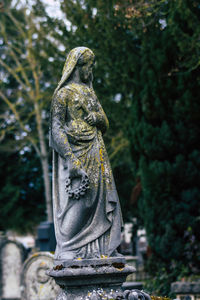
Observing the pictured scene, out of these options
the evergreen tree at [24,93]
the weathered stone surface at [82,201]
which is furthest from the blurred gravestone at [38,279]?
the evergreen tree at [24,93]

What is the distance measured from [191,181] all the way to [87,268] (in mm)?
7368

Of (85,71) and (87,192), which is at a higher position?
(85,71)

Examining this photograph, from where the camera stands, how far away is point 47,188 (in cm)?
2198

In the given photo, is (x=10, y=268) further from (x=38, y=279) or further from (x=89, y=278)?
(x=89, y=278)

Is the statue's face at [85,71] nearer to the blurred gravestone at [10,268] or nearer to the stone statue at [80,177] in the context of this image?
the stone statue at [80,177]

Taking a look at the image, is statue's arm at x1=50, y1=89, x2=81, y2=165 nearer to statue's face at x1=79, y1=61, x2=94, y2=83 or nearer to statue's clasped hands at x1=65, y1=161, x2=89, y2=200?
statue's clasped hands at x1=65, y1=161, x2=89, y2=200

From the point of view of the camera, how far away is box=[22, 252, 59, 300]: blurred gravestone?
25.9ft

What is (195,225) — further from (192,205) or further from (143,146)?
(143,146)

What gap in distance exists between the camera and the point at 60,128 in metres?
5.34

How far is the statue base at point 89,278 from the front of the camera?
192 inches

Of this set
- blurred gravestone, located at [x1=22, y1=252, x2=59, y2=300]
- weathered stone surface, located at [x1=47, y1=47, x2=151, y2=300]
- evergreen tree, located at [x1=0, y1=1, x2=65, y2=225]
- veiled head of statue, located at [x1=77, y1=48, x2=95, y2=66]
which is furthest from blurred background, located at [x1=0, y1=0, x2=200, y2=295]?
evergreen tree, located at [x1=0, y1=1, x2=65, y2=225]

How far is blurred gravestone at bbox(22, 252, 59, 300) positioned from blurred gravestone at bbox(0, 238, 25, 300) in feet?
7.75

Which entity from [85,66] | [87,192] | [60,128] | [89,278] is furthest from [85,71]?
[89,278]

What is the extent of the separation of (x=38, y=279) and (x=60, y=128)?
3.62 metres
